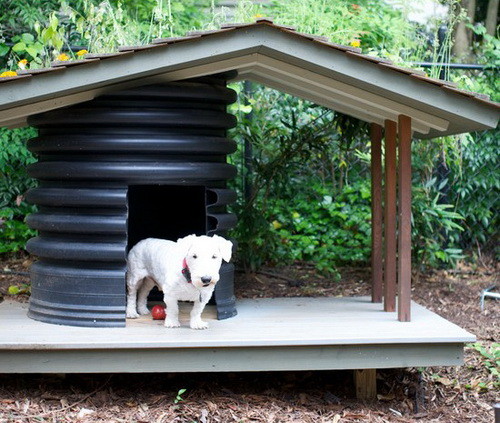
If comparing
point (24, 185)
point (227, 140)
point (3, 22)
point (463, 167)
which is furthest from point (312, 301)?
point (3, 22)

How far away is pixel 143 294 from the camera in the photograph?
6.36 metres

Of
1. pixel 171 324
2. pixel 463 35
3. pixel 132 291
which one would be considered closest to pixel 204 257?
pixel 171 324

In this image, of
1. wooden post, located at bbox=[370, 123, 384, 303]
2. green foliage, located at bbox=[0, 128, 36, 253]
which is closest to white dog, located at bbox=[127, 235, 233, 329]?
wooden post, located at bbox=[370, 123, 384, 303]

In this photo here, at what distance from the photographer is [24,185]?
8.65m

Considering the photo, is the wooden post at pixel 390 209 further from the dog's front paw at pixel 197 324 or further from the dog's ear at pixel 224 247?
the dog's front paw at pixel 197 324

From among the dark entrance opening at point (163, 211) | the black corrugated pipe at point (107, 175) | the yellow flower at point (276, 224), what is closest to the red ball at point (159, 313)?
the black corrugated pipe at point (107, 175)

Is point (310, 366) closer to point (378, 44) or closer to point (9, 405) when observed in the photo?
point (9, 405)

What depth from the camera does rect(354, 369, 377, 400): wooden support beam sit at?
5.86m

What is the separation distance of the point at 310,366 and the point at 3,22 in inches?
Answer: 222

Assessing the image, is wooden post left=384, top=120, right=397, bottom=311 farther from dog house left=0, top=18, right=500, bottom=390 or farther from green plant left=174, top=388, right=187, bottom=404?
green plant left=174, top=388, right=187, bottom=404

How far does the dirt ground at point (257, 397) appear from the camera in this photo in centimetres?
536

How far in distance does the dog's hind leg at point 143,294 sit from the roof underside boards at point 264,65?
151cm

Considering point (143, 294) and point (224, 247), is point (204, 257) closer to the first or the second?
point (224, 247)

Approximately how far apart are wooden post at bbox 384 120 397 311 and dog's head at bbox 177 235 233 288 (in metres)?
1.51
